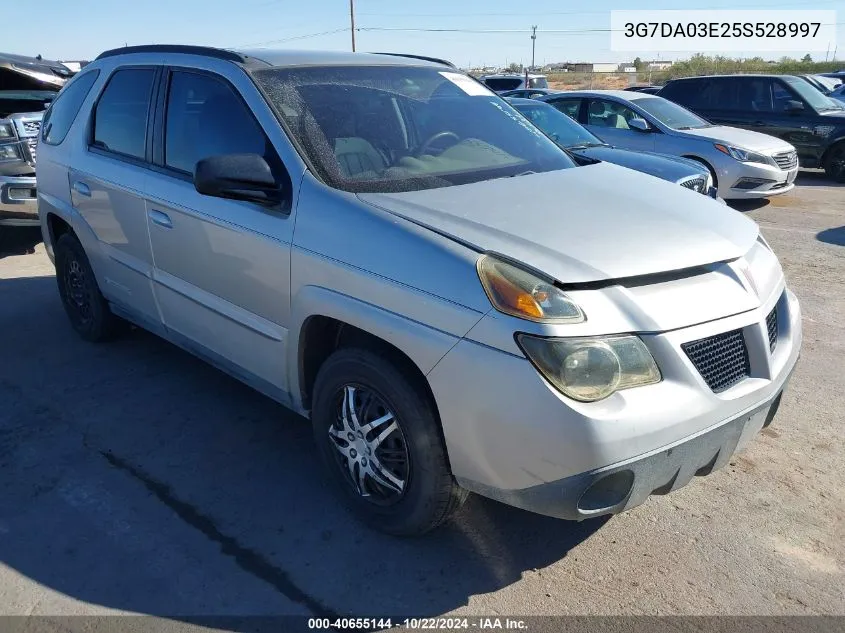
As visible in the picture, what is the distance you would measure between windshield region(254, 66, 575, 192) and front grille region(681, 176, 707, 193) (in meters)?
3.28

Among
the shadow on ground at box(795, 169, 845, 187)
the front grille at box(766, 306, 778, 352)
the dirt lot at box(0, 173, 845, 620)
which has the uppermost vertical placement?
the front grille at box(766, 306, 778, 352)

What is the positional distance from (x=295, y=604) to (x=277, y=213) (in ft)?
4.99

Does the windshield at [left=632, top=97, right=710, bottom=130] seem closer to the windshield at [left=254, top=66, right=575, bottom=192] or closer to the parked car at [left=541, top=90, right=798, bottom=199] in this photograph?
the parked car at [left=541, top=90, right=798, bottom=199]

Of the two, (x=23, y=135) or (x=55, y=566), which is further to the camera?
(x=23, y=135)

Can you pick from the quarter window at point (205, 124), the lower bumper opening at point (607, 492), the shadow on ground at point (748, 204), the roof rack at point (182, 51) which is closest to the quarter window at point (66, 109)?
the roof rack at point (182, 51)

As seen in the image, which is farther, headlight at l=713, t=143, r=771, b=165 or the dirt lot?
headlight at l=713, t=143, r=771, b=165

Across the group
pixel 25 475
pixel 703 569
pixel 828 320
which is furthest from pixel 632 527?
pixel 828 320

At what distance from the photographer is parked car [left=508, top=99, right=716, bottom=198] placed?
6.80 metres

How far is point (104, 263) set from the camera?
14.6 feet

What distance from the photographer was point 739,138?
32.8 ft

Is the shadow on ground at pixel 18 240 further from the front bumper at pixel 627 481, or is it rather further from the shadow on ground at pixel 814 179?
the shadow on ground at pixel 814 179

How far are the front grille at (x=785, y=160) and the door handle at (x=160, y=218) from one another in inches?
343

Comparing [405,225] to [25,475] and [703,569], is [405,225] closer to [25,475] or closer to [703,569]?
[703,569]

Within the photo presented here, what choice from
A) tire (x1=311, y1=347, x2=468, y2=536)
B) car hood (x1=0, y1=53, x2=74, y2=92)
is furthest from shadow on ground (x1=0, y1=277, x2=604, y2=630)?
car hood (x1=0, y1=53, x2=74, y2=92)
